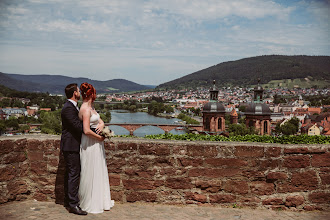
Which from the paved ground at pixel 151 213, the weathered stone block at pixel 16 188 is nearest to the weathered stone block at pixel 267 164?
the paved ground at pixel 151 213

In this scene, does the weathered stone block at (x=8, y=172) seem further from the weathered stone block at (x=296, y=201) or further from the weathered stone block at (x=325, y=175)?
the weathered stone block at (x=325, y=175)

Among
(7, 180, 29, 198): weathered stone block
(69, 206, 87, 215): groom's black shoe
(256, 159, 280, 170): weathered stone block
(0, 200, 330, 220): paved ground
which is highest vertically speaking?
(256, 159, 280, 170): weathered stone block

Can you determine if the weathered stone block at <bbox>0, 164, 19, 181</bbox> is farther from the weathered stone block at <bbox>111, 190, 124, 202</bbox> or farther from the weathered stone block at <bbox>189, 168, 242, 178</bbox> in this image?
the weathered stone block at <bbox>189, 168, 242, 178</bbox>

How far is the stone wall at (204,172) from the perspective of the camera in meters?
3.44

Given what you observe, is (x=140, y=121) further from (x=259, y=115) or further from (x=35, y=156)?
(x=35, y=156)

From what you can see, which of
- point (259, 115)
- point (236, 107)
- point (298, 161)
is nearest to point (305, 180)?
point (298, 161)

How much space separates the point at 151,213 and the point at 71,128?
1.16m

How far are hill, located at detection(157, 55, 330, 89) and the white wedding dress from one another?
14178 centimetres

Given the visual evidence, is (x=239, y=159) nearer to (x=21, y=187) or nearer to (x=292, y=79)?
(x=21, y=187)

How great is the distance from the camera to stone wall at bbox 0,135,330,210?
344 centimetres

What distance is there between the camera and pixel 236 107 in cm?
11669

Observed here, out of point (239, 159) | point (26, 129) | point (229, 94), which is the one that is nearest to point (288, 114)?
point (229, 94)

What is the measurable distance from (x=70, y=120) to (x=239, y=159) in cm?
179

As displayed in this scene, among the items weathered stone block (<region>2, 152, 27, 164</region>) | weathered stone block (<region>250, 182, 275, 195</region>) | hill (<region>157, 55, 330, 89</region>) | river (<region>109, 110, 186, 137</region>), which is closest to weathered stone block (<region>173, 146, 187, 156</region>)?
weathered stone block (<region>250, 182, 275, 195</region>)
